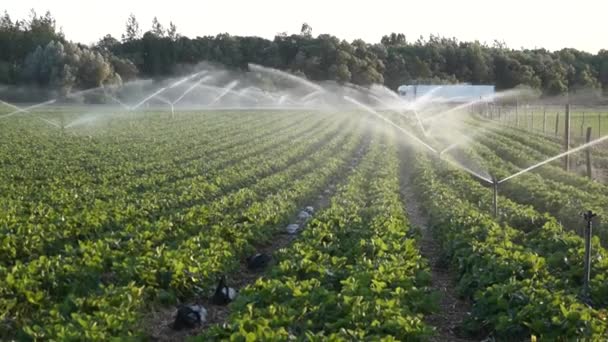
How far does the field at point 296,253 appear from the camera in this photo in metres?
7.44

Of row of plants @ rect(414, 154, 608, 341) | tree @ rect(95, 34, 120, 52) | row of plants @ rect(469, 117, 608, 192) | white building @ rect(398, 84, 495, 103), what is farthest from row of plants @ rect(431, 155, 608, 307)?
tree @ rect(95, 34, 120, 52)

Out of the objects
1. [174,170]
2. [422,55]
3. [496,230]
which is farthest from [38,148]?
[422,55]

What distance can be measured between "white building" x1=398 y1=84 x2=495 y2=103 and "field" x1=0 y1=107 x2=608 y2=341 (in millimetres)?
52945

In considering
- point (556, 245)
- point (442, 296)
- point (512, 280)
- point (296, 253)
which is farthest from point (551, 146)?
point (512, 280)

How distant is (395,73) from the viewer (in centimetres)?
10088

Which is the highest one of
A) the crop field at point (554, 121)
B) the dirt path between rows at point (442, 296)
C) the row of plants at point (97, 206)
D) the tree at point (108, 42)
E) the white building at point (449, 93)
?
the tree at point (108, 42)

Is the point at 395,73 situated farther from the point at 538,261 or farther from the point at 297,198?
the point at 538,261

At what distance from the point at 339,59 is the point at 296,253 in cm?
8055

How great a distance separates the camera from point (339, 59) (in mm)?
89750

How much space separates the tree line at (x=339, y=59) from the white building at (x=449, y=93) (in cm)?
815

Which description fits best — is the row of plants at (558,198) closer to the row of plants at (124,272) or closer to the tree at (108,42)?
the row of plants at (124,272)

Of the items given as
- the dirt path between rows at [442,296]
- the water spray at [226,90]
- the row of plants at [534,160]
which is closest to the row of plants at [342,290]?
the dirt path between rows at [442,296]

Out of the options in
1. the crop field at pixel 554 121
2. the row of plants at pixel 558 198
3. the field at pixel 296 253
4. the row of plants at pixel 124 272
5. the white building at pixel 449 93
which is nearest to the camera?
the field at pixel 296 253

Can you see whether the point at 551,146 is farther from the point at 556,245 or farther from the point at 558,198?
the point at 556,245
